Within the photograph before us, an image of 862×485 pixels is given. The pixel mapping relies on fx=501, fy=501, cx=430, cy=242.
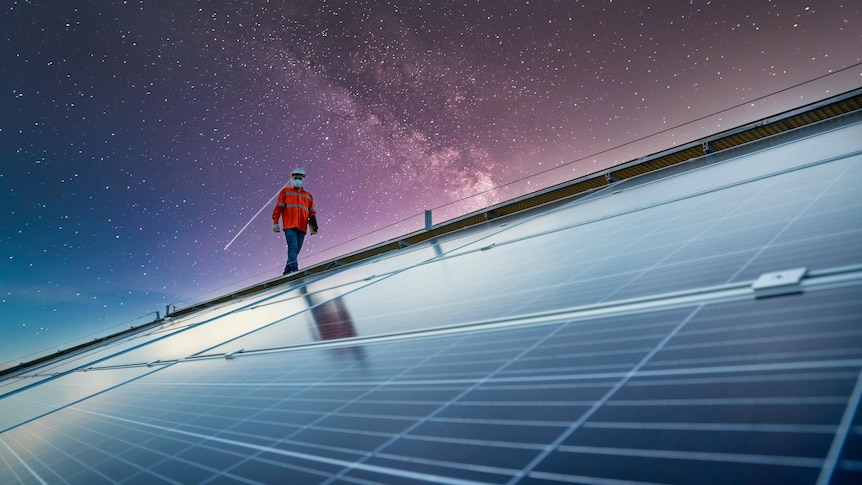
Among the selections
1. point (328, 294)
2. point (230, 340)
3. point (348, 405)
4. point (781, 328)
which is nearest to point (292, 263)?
point (328, 294)

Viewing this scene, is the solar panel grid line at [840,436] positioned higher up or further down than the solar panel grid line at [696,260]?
further down

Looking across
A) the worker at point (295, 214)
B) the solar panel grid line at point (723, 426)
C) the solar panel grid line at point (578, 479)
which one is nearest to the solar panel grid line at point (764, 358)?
the solar panel grid line at point (723, 426)

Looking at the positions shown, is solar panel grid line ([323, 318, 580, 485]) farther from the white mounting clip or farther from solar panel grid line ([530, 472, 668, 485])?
the white mounting clip

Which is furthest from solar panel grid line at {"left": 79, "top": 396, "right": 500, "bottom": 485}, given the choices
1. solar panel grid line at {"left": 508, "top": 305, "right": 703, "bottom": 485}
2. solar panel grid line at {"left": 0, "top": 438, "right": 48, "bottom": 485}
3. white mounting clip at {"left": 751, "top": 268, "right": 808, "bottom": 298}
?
white mounting clip at {"left": 751, "top": 268, "right": 808, "bottom": 298}

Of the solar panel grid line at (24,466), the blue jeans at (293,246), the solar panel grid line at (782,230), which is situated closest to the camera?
the solar panel grid line at (782,230)

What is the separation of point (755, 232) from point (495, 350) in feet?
5.08

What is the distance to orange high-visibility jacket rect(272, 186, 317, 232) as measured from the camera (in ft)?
44.5

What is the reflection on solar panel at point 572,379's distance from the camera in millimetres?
1023

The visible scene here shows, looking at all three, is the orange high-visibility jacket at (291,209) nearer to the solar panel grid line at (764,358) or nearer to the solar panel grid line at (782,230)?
the solar panel grid line at (782,230)

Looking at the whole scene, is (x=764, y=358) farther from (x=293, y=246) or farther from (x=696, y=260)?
(x=293, y=246)

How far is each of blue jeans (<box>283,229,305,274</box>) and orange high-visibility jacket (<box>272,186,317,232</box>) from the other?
18 cm

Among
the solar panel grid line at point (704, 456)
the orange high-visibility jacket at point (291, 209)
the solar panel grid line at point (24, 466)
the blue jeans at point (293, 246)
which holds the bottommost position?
the solar panel grid line at point (24, 466)

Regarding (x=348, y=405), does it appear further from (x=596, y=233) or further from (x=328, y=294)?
(x=328, y=294)

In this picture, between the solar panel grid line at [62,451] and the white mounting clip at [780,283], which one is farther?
the solar panel grid line at [62,451]
